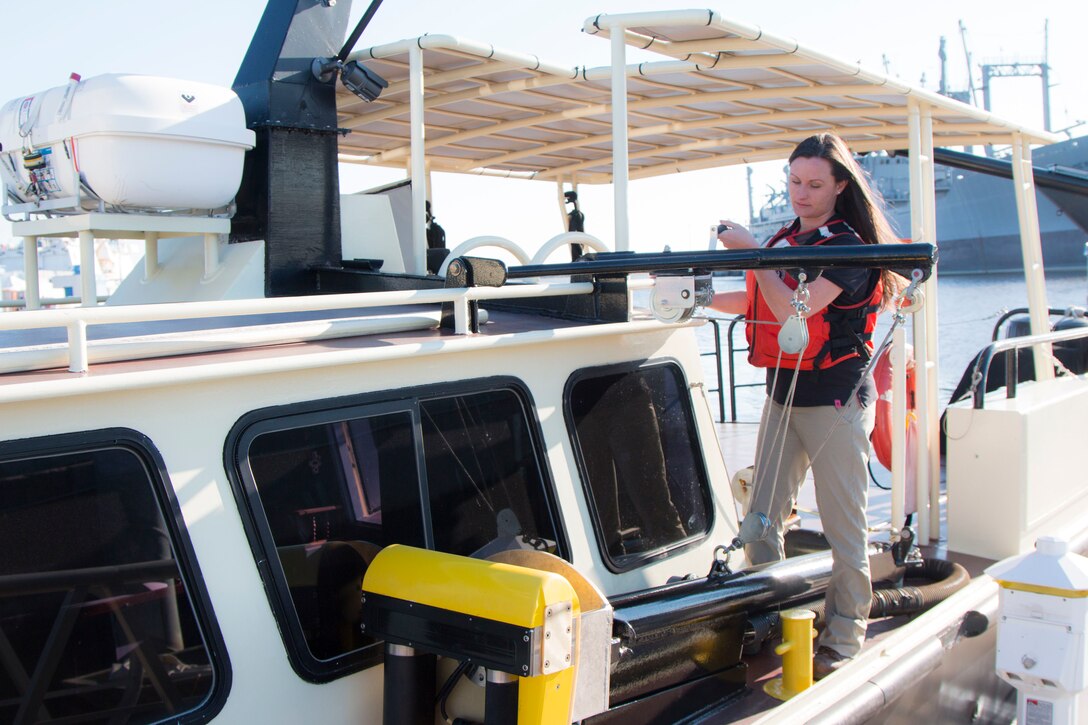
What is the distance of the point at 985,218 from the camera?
5684 centimetres

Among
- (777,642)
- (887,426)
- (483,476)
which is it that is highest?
(483,476)

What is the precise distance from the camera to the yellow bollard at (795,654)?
339 centimetres

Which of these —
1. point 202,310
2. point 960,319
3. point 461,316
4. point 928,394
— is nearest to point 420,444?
point 461,316

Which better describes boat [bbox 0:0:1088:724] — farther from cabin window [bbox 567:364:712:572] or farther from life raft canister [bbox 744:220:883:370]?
life raft canister [bbox 744:220:883:370]

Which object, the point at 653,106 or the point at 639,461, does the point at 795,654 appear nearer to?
the point at 639,461

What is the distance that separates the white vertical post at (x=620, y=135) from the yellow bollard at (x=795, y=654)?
1.55 metres

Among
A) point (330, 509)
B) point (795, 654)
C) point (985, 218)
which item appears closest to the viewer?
point (330, 509)

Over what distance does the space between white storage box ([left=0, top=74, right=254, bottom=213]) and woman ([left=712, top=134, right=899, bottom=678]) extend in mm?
2085

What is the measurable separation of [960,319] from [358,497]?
3564 centimetres

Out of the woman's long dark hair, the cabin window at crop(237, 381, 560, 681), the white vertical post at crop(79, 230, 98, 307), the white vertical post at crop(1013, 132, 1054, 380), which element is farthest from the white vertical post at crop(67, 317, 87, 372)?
the white vertical post at crop(1013, 132, 1054, 380)

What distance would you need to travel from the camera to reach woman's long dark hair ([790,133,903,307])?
11.7 ft

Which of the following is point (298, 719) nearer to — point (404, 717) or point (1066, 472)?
point (404, 717)

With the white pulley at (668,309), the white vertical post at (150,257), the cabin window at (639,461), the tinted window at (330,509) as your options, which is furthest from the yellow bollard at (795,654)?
the white vertical post at (150,257)

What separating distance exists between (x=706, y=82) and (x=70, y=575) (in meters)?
3.85
